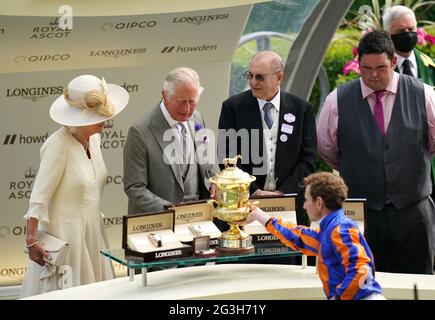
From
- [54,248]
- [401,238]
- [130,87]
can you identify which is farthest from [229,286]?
[130,87]

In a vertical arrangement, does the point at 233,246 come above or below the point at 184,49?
below

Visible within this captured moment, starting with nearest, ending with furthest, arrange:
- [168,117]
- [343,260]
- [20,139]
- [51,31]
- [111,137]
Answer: [343,260], [168,117], [51,31], [20,139], [111,137]

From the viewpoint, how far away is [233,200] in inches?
192

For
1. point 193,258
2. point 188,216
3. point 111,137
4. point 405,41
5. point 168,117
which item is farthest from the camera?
point 111,137

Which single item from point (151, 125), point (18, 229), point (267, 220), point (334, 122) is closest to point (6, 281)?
point (18, 229)

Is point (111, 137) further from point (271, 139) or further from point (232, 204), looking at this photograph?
point (232, 204)

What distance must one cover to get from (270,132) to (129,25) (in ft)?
6.31

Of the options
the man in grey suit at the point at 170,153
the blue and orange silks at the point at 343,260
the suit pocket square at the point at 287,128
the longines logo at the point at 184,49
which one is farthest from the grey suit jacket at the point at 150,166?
the longines logo at the point at 184,49

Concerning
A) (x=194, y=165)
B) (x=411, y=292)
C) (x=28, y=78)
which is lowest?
(x=411, y=292)

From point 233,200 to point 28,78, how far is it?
315cm

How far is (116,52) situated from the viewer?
786 centimetres

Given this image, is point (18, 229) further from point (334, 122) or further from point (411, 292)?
point (411, 292)

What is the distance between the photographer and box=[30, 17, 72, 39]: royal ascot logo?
750 centimetres

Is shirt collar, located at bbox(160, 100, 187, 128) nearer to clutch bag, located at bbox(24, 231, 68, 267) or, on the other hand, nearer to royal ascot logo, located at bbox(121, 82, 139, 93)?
clutch bag, located at bbox(24, 231, 68, 267)
